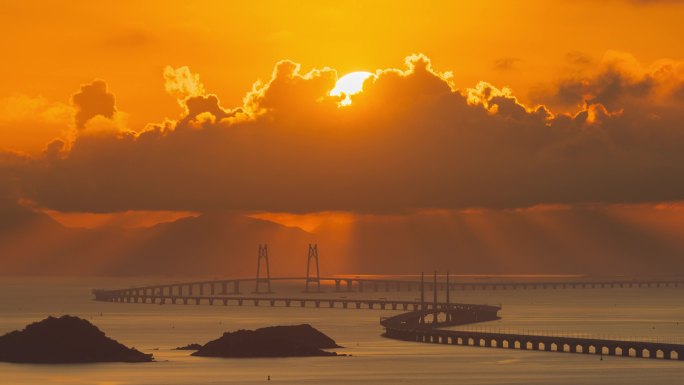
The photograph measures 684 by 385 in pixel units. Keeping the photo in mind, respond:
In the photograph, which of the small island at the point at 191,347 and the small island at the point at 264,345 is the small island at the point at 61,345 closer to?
the small island at the point at 264,345

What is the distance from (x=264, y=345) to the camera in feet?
513

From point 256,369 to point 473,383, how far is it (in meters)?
23.7

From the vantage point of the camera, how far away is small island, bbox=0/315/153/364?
142125 millimetres

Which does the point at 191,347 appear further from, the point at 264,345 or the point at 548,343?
the point at 548,343

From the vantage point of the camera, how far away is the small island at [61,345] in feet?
466

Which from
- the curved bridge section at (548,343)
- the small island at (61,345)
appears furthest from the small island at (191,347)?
the curved bridge section at (548,343)

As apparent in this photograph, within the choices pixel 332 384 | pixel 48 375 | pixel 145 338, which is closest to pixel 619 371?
pixel 332 384

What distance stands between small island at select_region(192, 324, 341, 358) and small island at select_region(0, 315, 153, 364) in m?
13.1

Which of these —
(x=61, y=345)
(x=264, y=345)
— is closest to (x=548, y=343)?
(x=264, y=345)

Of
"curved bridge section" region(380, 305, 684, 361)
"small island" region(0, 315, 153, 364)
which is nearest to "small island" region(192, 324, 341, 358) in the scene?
"small island" region(0, 315, 153, 364)

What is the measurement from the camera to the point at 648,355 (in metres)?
169

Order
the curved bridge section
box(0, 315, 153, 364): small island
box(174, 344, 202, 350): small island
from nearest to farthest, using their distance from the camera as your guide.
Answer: box(0, 315, 153, 364): small island < the curved bridge section < box(174, 344, 202, 350): small island

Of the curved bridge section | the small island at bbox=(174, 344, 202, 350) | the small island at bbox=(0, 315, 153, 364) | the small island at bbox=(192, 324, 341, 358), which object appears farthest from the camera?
the small island at bbox=(174, 344, 202, 350)

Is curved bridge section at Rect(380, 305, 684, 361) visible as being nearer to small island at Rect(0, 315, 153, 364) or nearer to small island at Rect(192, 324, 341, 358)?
small island at Rect(192, 324, 341, 358)
